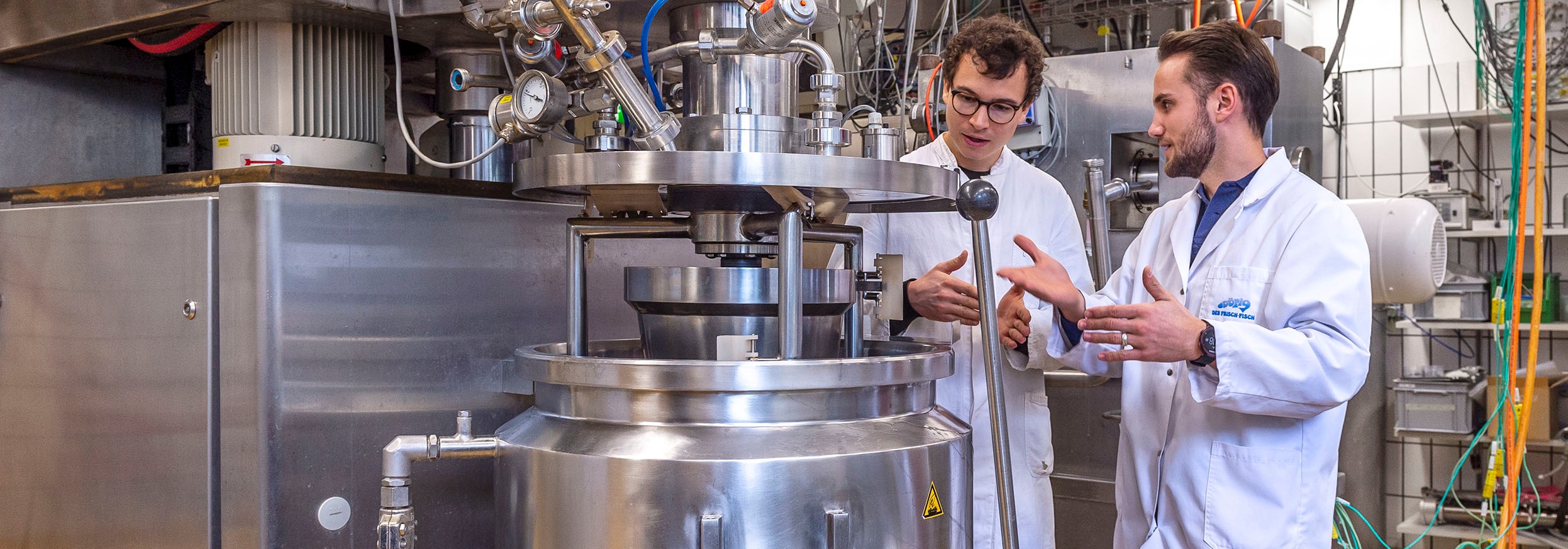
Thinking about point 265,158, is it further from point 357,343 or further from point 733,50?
point 733,50

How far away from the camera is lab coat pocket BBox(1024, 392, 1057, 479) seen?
184 cm

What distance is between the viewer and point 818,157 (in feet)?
3.36

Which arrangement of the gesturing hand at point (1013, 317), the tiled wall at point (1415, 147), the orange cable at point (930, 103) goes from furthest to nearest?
the tiled wall at point (1415, 147)
the orange cable at point (930, 103)
the gesturing hand at point (1013, 317)

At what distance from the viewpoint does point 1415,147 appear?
3930mm

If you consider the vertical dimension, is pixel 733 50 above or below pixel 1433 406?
above

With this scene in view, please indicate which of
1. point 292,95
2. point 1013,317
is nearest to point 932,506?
point 1013,317

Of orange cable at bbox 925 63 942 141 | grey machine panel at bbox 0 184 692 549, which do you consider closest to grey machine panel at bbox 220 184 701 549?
grey machine panel at bbox 0 184 692 549

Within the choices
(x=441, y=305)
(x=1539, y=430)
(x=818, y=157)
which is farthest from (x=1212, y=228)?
(x=1539, y=430)

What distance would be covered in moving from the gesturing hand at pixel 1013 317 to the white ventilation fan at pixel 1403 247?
156 cm

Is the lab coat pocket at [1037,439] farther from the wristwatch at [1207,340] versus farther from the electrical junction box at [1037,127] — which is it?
the electrical junction box at [1037,127]

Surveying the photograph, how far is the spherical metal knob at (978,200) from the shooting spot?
1.08 m

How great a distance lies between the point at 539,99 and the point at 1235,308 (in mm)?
921

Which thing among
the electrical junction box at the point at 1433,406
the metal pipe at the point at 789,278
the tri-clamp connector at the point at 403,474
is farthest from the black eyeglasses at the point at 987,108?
the electrical junction box at the point at 1433,406

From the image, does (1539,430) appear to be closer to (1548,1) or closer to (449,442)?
(1548,1)
